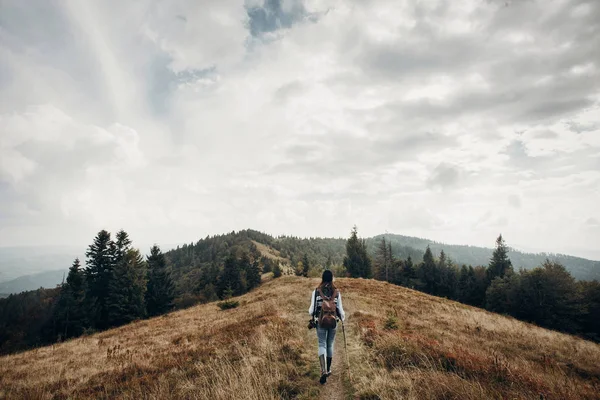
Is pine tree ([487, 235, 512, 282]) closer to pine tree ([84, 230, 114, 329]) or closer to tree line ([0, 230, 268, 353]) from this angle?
tree line ([0, 230, 268, 353])

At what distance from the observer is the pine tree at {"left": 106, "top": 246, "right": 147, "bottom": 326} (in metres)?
41.1

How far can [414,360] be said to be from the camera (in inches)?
307

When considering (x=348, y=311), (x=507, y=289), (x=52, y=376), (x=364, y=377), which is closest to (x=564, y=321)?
(x=507, y=289)

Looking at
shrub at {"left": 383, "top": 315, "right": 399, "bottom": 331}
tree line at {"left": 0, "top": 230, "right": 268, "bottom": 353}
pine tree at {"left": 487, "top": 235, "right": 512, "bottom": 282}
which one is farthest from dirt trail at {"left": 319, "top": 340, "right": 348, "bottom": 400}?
pine tree at {"left": 487, "top": 235, "right": 512, "bottom": 282}

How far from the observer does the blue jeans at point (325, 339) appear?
7.57 m

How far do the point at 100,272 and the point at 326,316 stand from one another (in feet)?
163

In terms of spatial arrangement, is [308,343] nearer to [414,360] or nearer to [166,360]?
[414,360]

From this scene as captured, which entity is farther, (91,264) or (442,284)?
(442,284)

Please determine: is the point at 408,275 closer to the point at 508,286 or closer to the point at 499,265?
the point at 499,265

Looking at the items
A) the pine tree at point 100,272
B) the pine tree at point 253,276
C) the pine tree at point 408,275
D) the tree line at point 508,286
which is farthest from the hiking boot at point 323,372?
the pine tree at point 408,275

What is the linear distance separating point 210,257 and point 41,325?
98153 millimetres

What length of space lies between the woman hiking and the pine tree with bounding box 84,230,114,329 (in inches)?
1843

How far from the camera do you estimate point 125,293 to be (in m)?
42.1

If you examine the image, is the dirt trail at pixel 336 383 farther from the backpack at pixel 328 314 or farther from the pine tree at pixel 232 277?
the pine tree at pixel 232 277
